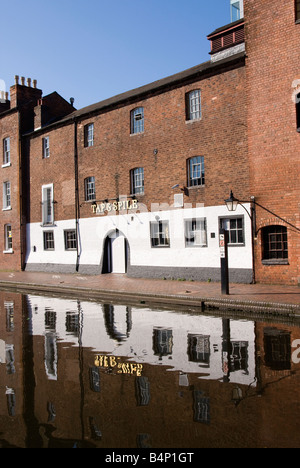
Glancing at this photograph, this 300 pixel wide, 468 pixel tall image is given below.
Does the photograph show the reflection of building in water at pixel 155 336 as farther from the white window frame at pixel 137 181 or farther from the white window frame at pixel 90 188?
the white window frame at pixel 90 188

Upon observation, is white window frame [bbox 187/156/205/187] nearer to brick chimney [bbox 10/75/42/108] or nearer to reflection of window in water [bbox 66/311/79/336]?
reflection of window in water [bbox 66/311/79/336]

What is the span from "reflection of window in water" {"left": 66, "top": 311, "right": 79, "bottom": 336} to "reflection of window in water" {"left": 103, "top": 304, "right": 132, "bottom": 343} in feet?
2.22

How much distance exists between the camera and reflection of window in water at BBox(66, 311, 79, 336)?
349 inches

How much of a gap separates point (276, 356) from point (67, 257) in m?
17.7

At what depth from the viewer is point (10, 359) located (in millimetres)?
6758

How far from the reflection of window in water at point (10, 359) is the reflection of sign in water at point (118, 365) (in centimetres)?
127

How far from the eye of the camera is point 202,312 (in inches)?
434

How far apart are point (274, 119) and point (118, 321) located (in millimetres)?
9097

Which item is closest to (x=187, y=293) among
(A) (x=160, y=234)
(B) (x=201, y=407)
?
(A) (x=160, y=234)

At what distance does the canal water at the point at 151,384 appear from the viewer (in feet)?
13.2

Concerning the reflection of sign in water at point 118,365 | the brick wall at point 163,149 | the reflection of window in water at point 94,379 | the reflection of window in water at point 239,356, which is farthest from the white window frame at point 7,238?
the reflection of window in water at point 94,379

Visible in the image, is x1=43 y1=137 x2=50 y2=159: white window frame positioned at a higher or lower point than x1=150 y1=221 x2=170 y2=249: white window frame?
higher

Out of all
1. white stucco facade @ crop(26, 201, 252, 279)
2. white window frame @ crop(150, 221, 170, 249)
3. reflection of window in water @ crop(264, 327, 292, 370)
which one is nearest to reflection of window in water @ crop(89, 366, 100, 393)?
reflection of window in water @ crop(264, 327, 292, 370)
